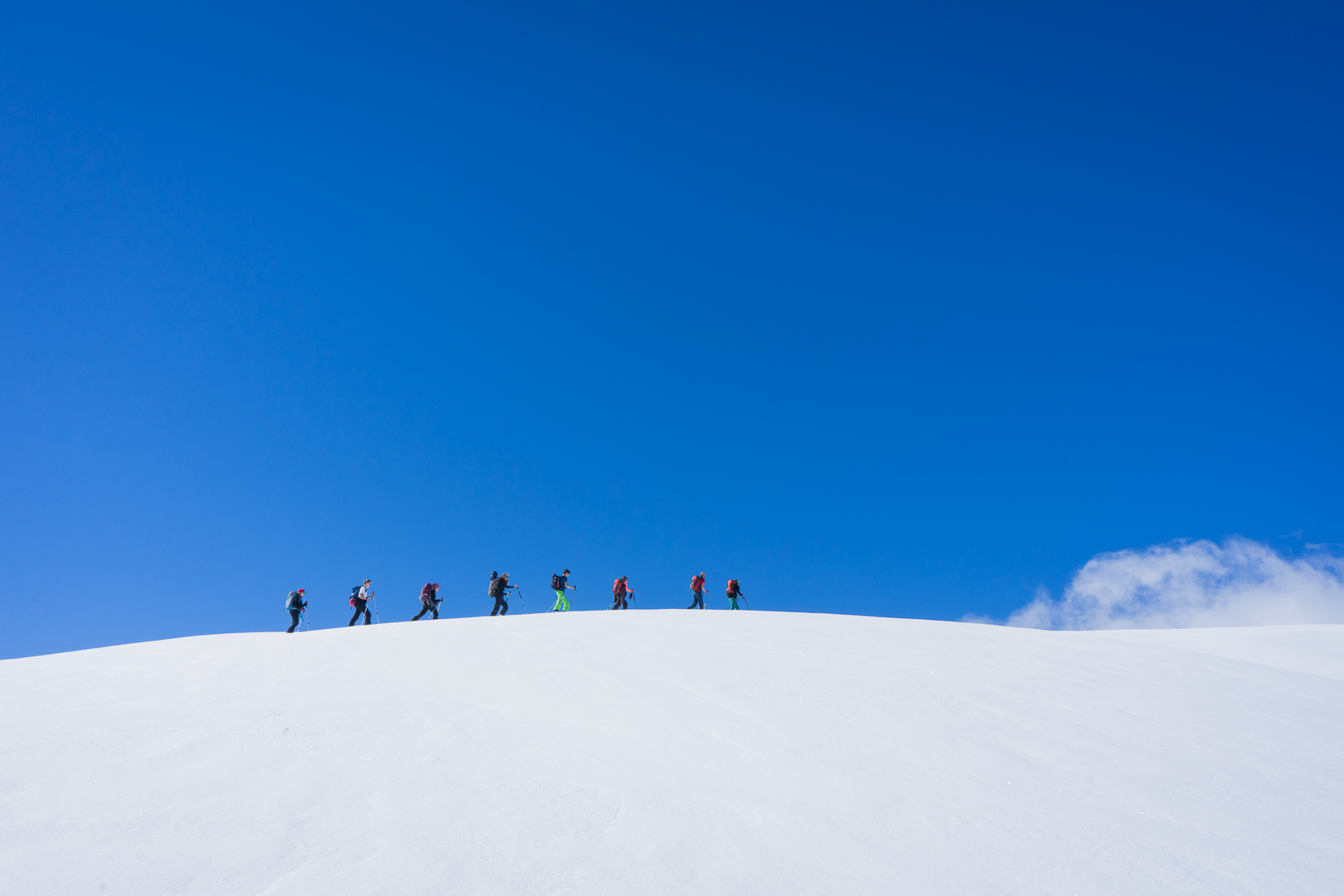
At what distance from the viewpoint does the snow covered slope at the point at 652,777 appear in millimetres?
4105

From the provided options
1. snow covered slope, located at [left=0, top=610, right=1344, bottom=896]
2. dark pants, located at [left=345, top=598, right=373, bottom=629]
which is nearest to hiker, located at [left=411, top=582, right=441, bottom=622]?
dark pants, located at [left=345, top=598, right=373, bottom=629]

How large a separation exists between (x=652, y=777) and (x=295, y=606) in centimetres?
1486

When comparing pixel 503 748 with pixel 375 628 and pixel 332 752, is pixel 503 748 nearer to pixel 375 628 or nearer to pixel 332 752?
pixel 332 752

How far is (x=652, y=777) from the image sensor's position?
17.3 ft

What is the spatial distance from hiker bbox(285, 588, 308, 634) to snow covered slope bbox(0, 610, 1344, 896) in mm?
7299

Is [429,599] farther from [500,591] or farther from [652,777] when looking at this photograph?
[652,777]

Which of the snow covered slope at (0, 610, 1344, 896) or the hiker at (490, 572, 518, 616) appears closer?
the snow covered slope at (0, 610, 1344, 896)

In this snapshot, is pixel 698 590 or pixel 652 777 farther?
pixel 698 590

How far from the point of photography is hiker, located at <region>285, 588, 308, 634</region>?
1669 cm

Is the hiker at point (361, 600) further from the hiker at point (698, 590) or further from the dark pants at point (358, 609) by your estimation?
the hiker at point (698, 590)

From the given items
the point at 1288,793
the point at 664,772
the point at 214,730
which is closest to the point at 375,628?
the point at 214,730

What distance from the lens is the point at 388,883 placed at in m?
3.85

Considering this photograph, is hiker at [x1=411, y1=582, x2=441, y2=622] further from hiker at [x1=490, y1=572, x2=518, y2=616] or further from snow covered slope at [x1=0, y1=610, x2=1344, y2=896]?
snow covered slope at [x1=0, y1=610, x2=1344, y2=896]

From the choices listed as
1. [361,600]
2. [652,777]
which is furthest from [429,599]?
[652,777]
